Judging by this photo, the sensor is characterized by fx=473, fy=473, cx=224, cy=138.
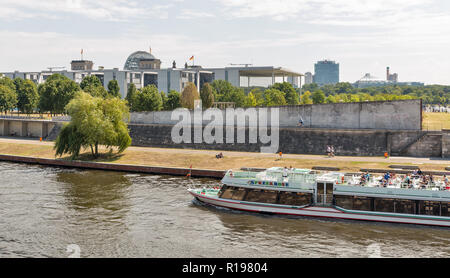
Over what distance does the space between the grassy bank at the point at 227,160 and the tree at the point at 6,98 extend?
45.5 m

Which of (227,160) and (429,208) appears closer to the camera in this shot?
(429,208)

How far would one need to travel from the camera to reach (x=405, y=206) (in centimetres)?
3278

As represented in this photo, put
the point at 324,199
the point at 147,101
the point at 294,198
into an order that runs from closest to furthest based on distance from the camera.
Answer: the point at 324,199 < the point at 294,198 < the point at 147,101

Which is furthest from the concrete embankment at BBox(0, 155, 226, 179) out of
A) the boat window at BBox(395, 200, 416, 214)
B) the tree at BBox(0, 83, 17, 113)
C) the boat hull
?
the tree at BBox(0, 83, 17, 113)

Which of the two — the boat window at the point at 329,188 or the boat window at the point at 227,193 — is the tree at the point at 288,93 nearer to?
the boat window at the point at 227,193

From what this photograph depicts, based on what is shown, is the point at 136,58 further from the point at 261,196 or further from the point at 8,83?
the point at 261,196

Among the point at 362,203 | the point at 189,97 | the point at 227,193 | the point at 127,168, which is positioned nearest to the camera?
the point at 362,203

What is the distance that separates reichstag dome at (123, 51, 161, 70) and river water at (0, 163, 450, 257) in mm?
125898

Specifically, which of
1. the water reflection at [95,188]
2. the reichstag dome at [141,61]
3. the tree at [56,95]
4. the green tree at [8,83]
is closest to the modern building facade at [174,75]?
the reichstag dome at [141,61]

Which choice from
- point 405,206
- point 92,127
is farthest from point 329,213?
point 92,127

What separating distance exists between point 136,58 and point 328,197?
147531 millimetres

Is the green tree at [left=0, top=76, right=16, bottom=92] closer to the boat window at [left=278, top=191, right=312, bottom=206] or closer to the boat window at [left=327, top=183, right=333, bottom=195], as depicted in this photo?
the boat window at [left=278, top=191, right=312, bottom=206]

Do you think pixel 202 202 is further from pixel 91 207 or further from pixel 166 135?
pixel 166 135
